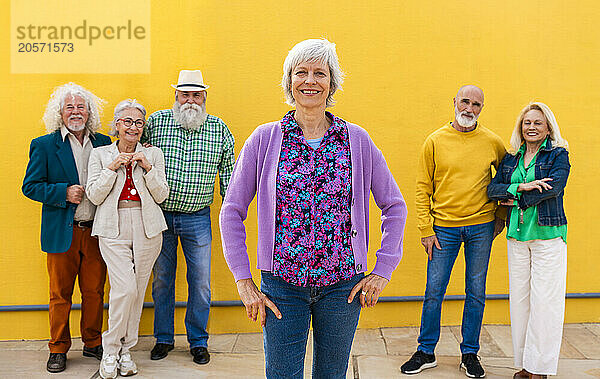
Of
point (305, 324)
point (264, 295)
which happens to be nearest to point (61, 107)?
point (264, 295)

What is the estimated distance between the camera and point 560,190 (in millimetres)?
3379

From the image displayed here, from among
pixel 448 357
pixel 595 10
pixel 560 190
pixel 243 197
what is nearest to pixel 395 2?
pixel 595 10

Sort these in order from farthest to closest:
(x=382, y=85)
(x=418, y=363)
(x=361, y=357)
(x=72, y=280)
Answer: (x=382, y=85) → (x=361, y=357) → (x=72, y=280) → (x=418, y=363)

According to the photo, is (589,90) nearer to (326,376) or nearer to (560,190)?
(560,190)

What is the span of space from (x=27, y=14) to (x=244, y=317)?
2.72 m

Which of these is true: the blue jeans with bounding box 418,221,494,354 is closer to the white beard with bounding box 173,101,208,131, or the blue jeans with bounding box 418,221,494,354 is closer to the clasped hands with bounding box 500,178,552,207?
the clasped hands with bounding box 500,178,552,207

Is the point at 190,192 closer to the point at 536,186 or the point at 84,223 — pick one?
the point at 84,223

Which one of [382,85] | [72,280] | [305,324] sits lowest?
[72,280]

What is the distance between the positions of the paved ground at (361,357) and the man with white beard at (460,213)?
0.23m

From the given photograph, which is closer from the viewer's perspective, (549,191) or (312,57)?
(312,57)

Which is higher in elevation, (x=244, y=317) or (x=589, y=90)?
(x=589, y=90)

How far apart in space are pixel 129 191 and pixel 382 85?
203cm

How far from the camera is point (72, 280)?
3.83 meters

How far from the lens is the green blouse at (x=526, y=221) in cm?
341
